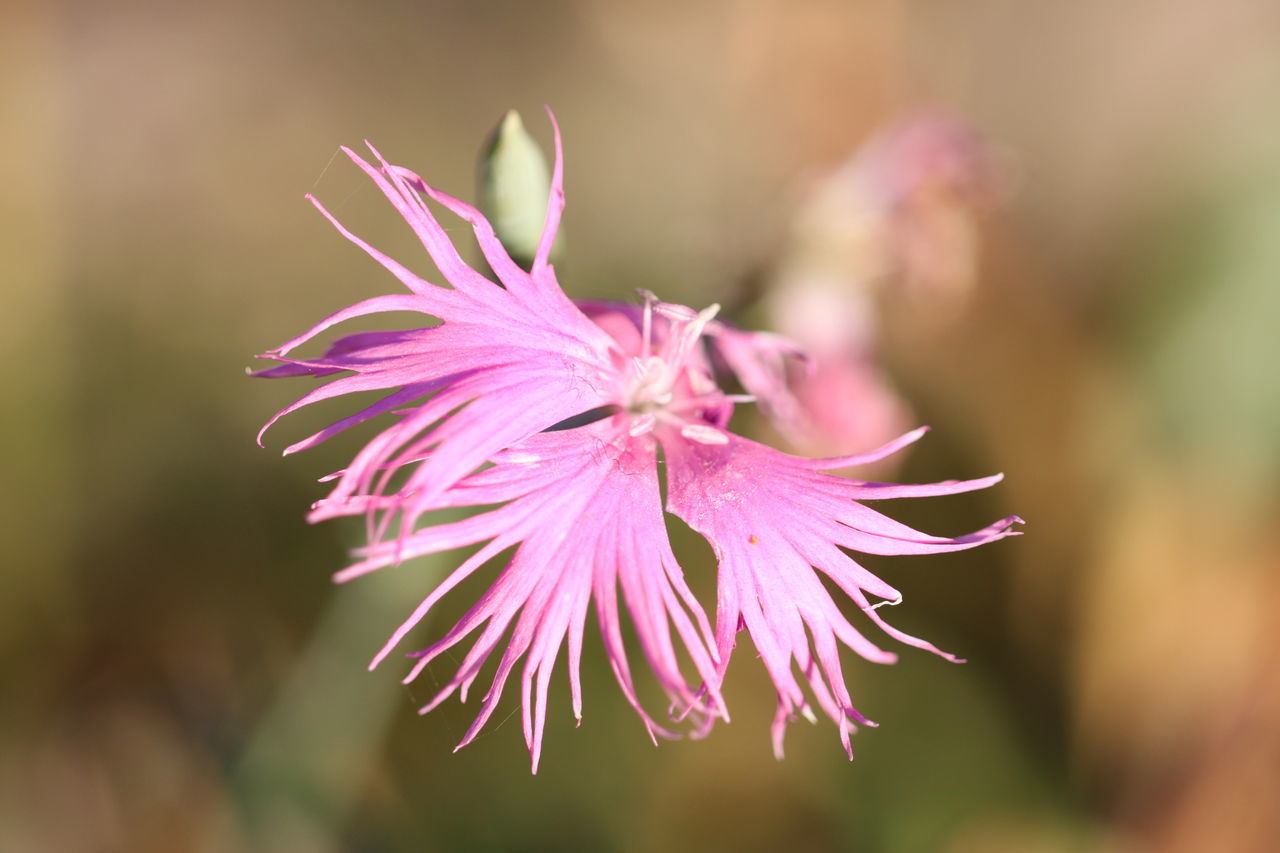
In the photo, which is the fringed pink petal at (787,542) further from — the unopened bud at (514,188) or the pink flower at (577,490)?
the unopened bud at (514,188)

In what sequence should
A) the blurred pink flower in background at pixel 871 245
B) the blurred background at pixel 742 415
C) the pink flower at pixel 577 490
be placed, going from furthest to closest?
the blurred background at pixel 742 415
the blurred pink flower in background at pixel 871 245
the pink flower at pixel 577 490

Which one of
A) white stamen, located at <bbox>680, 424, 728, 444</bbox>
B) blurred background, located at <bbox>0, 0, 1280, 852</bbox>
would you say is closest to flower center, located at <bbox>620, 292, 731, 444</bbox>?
white stamen, located at <bbox>680, 424, 728, 444</bbox>

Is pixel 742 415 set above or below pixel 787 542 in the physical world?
above

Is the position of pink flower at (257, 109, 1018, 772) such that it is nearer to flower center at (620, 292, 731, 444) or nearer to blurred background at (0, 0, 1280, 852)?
flower center at (620, 292, 731, 444)

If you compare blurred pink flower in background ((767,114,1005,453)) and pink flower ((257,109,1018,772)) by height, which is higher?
blurred pink flower in background ((767,114,1005,453))

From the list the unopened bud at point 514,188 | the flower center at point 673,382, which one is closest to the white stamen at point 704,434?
the flower center at point 673,382

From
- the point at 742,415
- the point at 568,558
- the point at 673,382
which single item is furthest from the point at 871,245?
the point at 568,558

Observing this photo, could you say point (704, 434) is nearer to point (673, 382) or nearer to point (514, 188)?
point (673, 382)
